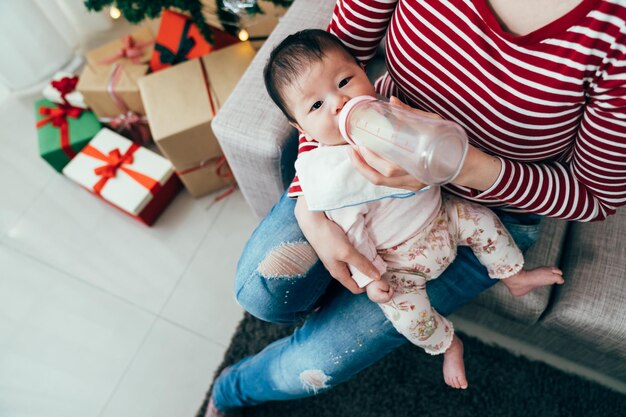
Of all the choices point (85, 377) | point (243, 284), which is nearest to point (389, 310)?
point (243, 284)

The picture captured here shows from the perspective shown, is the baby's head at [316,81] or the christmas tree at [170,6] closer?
the baby's head at [316,81]

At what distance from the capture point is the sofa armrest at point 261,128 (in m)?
1.00

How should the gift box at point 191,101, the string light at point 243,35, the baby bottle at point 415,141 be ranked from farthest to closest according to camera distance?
the string light at point 243,35
the gift box at point 191,101
the baby bottle at point 415,141

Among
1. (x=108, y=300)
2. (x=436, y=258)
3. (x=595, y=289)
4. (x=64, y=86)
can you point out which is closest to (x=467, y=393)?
(x=595, y=289)

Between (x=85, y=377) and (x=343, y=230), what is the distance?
1067 millimetres

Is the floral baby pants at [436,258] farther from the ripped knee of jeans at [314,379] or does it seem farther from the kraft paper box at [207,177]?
the kraft paper box at [207,177]

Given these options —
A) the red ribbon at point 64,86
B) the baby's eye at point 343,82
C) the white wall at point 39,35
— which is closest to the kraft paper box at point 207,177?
Result: the red ribbon at point 64,86

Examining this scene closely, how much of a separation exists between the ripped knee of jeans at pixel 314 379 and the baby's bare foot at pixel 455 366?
0.26 meters

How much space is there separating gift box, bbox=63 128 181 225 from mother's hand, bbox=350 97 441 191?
100 centimetres

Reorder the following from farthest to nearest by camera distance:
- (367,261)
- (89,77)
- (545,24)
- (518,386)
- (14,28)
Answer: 1. (14,28)
2. (89,77)
3. (518,386)
4. (367,261)
5. (545,24)

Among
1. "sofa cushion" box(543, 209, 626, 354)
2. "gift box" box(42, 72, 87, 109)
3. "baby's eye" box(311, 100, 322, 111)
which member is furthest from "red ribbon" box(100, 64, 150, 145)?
"sofa cushion" box(543, 209, 626, 354)

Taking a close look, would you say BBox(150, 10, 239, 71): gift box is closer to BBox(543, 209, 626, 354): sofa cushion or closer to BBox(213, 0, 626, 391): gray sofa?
BBox(213, 0, 626, 391): gray sofa

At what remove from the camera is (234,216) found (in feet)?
5.26

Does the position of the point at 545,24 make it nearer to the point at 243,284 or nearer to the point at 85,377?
the point at 243,284
